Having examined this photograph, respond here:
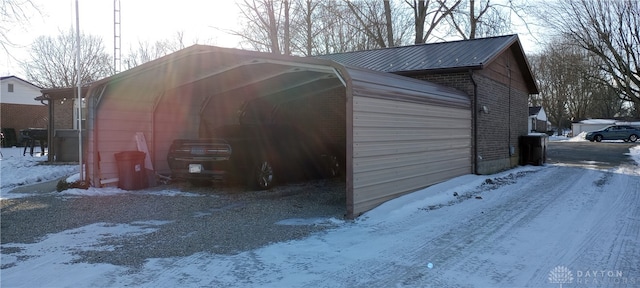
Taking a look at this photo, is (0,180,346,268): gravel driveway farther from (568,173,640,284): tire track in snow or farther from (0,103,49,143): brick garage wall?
(0,103,49,143): brick garage wall

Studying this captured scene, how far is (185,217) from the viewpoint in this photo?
7.14 meters

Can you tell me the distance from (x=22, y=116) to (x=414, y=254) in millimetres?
36010

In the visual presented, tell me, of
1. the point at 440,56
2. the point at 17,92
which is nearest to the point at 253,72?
the point at 440,56

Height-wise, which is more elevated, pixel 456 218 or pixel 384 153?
pixel 384 153

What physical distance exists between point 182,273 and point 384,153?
4218 millimetres

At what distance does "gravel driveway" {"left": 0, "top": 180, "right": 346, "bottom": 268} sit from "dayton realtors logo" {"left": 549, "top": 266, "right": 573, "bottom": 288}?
289 cm

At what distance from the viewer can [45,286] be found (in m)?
4.01

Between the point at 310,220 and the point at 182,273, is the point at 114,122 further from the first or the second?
the point at 182,273

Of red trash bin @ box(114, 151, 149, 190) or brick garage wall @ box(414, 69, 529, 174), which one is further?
brick garage wall @ box(414, 69, 529, 174)

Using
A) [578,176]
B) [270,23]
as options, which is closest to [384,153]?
[578,176]

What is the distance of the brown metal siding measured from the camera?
701 centimetres

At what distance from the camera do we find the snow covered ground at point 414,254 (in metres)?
4.21

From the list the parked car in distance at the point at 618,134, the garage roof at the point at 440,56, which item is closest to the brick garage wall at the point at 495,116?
the garage roof at the point at 440,56

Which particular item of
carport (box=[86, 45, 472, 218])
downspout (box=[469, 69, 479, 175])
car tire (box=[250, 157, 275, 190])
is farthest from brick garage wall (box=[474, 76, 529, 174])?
car tire (box=[250, 157, 275, 190])
